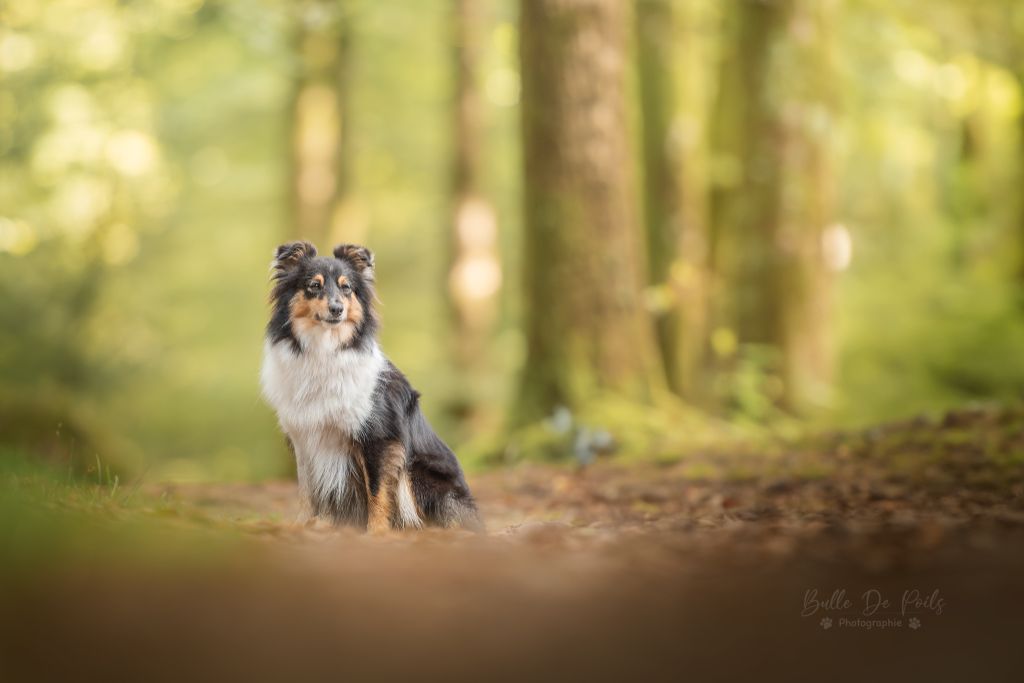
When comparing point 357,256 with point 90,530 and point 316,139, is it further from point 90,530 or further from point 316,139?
point 316,139

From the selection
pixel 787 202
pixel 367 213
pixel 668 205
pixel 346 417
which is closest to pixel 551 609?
pixel 346 417

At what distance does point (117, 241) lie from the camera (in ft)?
60.8

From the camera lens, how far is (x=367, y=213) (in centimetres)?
2312

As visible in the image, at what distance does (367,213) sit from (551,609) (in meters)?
20.3

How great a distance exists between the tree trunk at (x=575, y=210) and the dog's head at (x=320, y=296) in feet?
12.5

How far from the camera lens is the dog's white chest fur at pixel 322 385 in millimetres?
5469

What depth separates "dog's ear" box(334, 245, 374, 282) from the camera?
5.91m

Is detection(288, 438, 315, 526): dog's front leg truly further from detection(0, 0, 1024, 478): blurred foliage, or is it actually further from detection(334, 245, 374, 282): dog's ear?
detection(0, 0, 1024, 478): blurred foliage

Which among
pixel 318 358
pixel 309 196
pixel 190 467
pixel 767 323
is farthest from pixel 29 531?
pixel 190 467

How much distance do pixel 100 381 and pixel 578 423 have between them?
9.20 m

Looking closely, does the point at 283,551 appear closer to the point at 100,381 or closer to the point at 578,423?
the point at 578,423

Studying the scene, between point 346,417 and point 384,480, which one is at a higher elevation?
point 346,417

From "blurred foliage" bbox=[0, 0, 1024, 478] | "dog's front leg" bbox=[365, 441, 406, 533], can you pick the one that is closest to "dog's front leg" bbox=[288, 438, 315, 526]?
"dog's front leg" bbox=[365, 441, 406, 533]

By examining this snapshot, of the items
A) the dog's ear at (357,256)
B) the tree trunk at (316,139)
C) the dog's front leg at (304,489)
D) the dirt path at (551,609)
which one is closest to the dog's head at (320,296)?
the dog's ear at (357,256)
